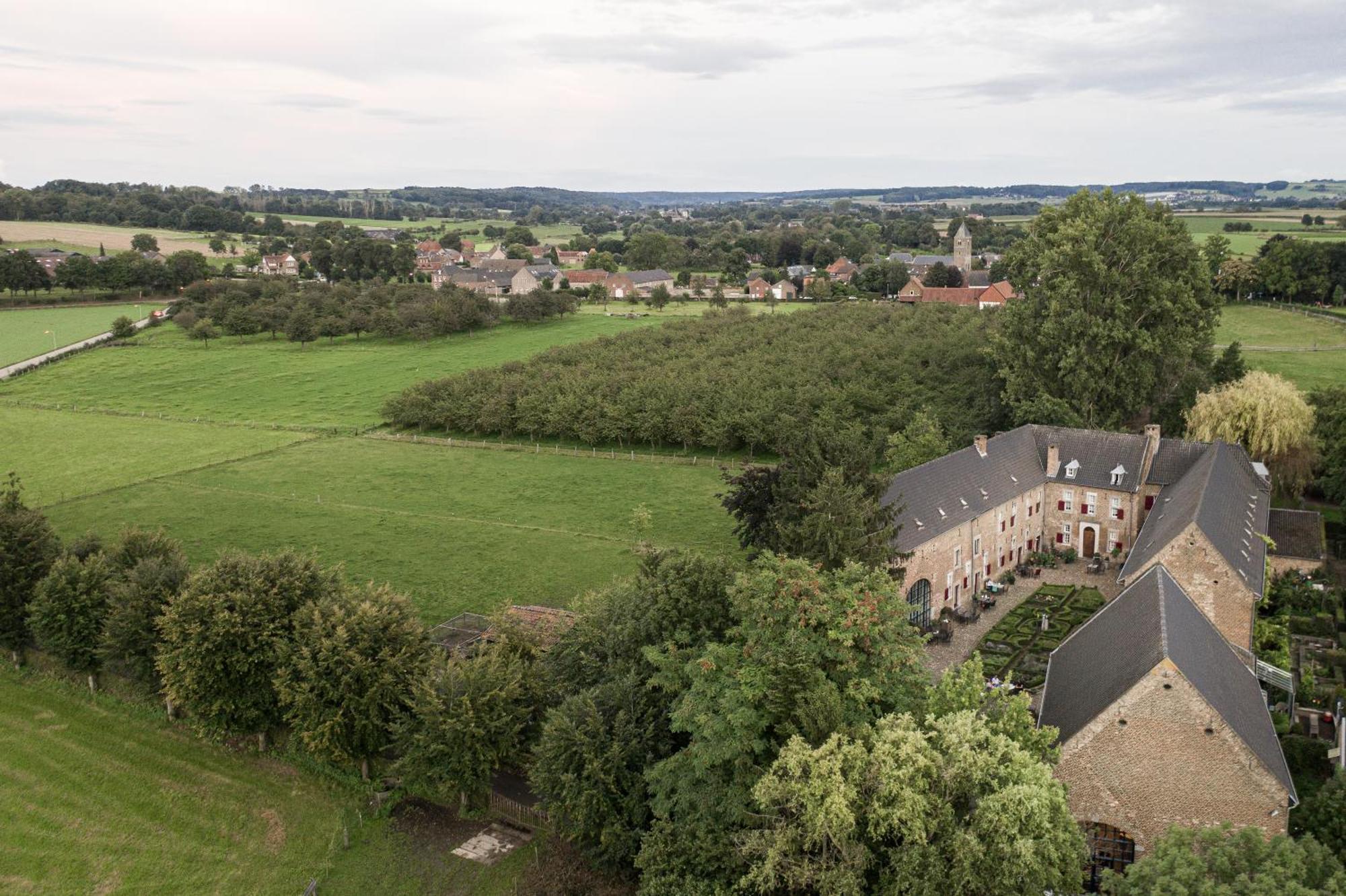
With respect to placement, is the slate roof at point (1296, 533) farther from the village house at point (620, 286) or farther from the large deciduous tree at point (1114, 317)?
the village house at point (620, 286)

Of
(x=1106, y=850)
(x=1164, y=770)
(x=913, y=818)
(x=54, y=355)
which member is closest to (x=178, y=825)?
(x=913, y=818)

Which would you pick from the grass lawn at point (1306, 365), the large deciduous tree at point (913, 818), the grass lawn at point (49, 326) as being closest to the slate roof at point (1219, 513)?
the large deciduous tree at point (913, 818)

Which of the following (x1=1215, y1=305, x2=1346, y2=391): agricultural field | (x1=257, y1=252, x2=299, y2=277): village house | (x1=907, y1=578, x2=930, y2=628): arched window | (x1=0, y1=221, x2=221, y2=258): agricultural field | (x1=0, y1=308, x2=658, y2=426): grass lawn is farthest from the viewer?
(x1=257, y1=252, x2=299, y2=277): village house

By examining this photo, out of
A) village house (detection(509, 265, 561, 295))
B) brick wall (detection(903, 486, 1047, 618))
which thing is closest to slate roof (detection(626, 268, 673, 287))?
village house (detection(509, 265, 561, 295))

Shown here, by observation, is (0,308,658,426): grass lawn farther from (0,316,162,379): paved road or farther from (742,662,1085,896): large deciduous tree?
(742,662,1085,896): large deciduous tree

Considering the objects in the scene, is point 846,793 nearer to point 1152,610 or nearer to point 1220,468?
point 1152,610

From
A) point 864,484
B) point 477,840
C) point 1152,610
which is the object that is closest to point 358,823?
point 477,840
